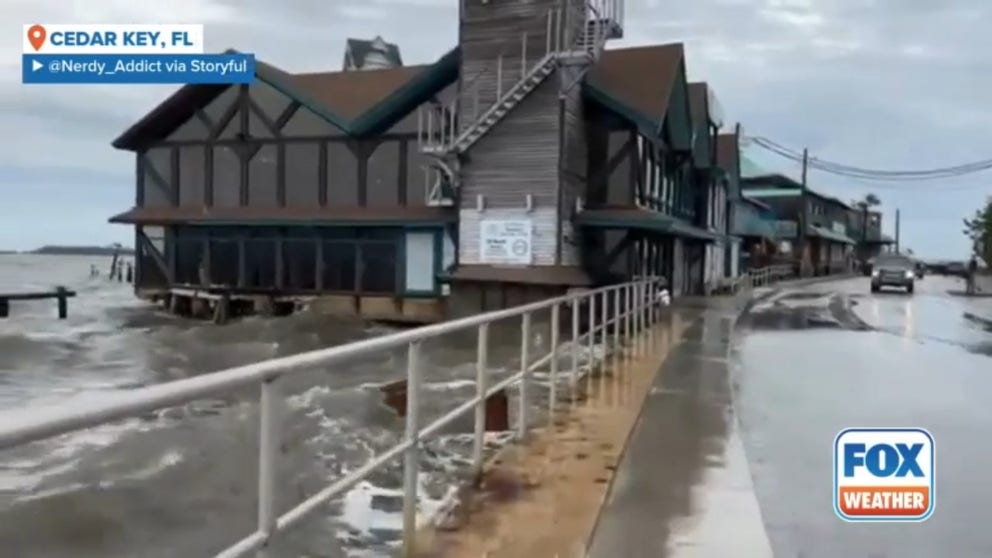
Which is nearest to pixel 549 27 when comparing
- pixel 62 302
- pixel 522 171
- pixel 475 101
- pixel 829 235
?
pixel 475 101

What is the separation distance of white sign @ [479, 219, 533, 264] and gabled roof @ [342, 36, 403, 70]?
22.1 metres

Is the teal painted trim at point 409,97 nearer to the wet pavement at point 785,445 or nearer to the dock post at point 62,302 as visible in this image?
the wet pavement at point 785,445

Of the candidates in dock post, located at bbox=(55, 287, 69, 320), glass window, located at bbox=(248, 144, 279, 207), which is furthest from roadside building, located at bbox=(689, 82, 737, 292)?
dock post, located at bbox=(55, 287, 69, 320)

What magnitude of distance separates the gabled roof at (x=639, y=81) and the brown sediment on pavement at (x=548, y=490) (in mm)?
15987

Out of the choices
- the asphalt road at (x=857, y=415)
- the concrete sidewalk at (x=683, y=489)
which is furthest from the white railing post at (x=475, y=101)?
the concrete sidewalk at (x=683, y=489)

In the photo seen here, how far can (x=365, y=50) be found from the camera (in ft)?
151

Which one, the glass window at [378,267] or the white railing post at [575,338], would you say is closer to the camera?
the white railing post at [575,338]

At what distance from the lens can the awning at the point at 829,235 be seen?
67812mm

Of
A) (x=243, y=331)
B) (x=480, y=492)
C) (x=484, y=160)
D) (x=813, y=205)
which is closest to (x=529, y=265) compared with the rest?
(x=484, y=160)

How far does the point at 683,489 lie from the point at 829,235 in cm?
6978

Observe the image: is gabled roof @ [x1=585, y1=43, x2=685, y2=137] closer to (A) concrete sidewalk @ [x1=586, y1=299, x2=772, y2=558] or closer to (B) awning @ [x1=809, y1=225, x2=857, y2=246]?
(A) concrete sidewalk @ [x1=586, y1=299, x2=772, y2=558]

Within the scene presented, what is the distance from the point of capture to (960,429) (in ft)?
28.0

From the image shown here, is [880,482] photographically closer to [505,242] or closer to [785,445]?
[785,445]

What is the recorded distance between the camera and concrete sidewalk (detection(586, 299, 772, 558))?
16.4 feet
